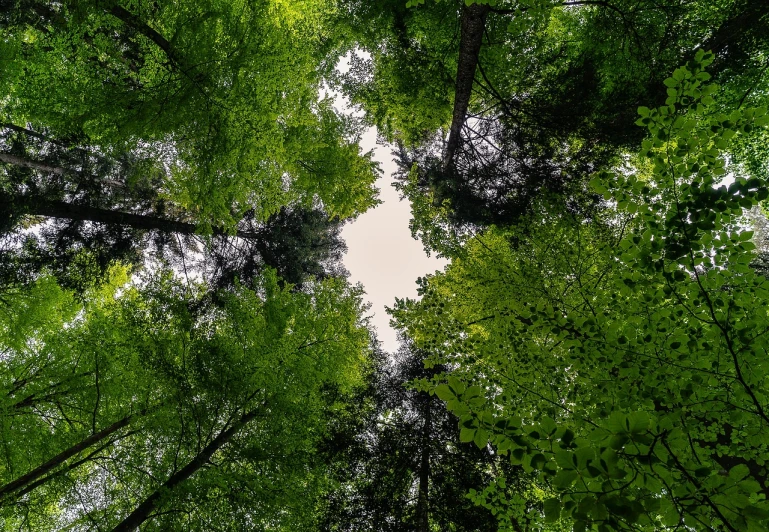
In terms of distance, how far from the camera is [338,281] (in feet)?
28.4

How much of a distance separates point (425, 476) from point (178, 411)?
5.26 m

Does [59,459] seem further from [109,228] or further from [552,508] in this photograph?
[109,228]

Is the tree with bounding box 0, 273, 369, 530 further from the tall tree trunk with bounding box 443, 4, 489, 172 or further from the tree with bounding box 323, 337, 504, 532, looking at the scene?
the tall tree trunk with bounding box 443, 4, 489, 172

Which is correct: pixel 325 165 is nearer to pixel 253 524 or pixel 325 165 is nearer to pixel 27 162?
pixel 253 524

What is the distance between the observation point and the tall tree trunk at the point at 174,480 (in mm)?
4996

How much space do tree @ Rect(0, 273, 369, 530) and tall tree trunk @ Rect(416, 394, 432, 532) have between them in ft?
7.11

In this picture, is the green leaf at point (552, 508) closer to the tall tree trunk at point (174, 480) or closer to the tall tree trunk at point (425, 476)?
the tall tree trunk at point (174, 480)

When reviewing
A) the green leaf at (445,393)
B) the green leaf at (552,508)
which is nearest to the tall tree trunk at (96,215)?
the green leaf at (445,393)

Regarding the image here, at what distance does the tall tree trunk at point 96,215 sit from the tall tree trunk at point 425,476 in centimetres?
697

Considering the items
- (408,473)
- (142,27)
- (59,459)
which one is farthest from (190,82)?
(408,473)

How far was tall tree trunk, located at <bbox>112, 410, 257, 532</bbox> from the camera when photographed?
16.4 ft

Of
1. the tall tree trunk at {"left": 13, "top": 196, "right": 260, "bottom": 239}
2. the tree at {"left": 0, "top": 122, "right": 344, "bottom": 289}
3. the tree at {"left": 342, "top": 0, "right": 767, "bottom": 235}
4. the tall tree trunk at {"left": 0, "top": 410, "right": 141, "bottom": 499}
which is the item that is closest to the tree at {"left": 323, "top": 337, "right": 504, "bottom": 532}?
the tall tree trunk at {"left": 0, "top": 410, "right": 141, "bottom": 499}

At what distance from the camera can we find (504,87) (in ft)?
27.0

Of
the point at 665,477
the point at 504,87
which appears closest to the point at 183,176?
the point at 504,87
